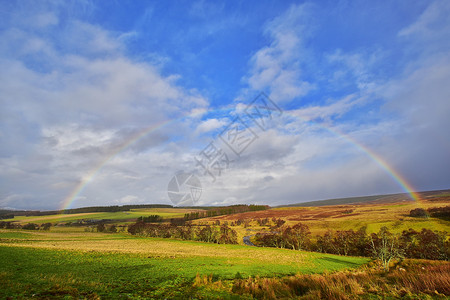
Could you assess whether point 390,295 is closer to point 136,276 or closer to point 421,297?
point 421,297

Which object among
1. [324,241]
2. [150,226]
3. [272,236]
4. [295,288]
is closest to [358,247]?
[324,241]

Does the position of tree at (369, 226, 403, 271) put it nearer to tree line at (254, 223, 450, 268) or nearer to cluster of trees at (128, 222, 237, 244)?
tree line at (254, 223, 450, 268)

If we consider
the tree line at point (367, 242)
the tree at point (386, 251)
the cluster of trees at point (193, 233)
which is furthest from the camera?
the cluster of trees at point (193, 233)

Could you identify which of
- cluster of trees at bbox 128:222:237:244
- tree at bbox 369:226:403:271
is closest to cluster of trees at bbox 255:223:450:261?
tree at bbox 369:226:403:271

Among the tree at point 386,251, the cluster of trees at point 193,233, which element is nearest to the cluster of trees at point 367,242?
the tree at point 386,251

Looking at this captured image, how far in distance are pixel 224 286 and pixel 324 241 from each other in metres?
75.2

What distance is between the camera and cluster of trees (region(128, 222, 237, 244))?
338ft

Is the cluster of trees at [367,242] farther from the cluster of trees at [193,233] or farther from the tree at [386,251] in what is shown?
the cluster of trees at [193,233]

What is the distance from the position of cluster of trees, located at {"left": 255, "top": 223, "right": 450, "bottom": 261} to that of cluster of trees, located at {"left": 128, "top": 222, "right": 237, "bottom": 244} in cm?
1501

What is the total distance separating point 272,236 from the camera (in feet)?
319

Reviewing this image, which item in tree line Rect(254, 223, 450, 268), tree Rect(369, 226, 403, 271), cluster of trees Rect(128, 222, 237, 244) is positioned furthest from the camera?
cluster of trees Rect(128, 222, 237, 244)

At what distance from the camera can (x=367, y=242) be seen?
73.5 metres

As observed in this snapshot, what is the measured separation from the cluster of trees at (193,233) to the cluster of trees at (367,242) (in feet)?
49.3

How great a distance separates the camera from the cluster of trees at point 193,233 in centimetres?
10288
